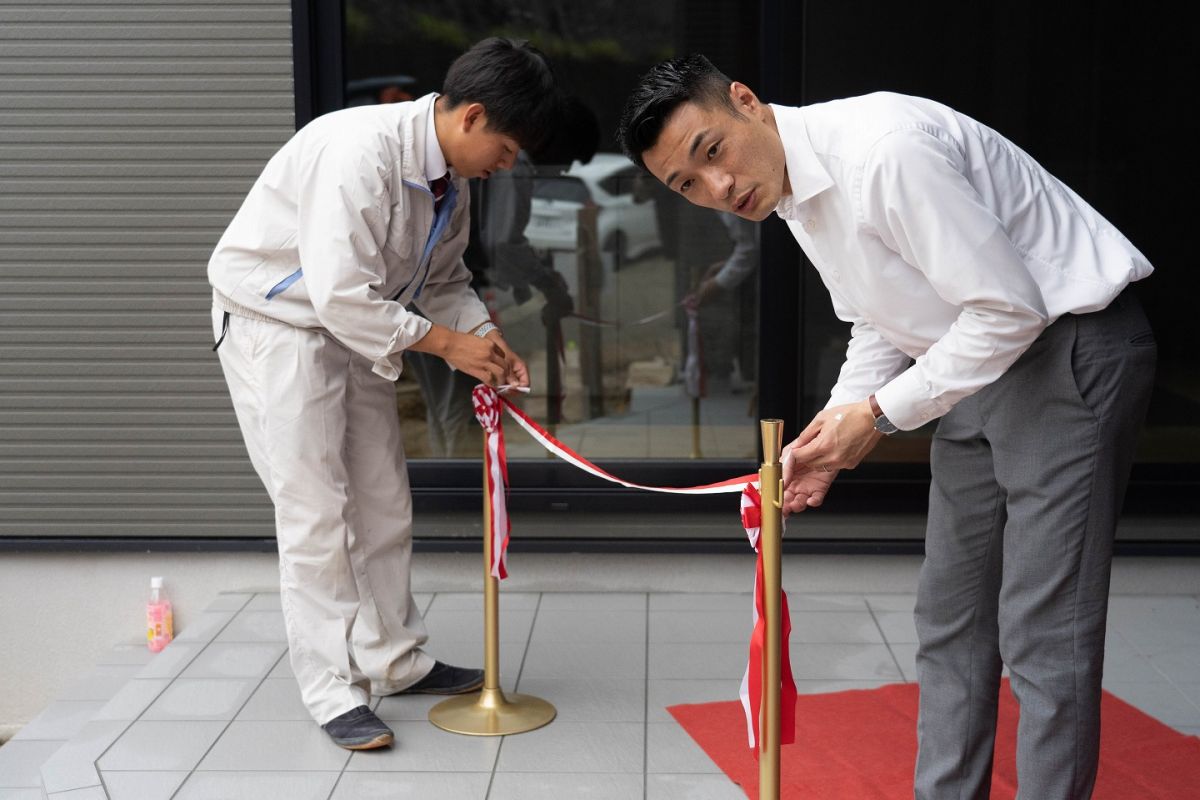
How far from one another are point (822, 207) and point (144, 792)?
193 cm

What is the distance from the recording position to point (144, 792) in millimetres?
2846

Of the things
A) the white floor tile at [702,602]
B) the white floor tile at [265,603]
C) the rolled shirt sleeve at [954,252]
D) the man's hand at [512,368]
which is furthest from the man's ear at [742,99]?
the white floor tile at [265,603]

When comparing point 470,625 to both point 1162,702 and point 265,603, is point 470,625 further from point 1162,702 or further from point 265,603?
point 1162,702

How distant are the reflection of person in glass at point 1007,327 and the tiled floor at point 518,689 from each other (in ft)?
Answer: 3.02

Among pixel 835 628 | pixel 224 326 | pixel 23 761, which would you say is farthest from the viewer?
pixel 835 628

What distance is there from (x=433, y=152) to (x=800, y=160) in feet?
3.76

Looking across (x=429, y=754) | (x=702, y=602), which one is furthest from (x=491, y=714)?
(x=702, y=602)

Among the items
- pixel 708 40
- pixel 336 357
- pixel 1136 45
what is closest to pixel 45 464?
pixel 336 357

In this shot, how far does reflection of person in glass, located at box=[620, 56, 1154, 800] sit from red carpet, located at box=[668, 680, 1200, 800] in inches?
25.9

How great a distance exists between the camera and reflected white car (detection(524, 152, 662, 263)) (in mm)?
4273

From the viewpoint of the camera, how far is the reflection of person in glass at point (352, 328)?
2887 mm

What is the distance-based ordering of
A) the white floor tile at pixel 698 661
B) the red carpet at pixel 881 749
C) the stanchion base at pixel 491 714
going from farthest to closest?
the white floor tile at pixel 698 661 → the stanchion base at pixel 491 714 → the red carpet at pixel 881 749

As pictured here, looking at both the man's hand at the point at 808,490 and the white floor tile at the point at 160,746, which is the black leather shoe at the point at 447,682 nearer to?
the white floor tile at the point at 160,746

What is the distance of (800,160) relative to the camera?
2113 millimetres
